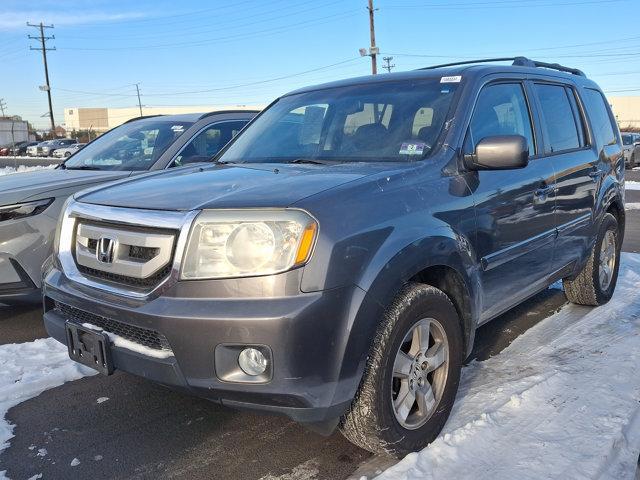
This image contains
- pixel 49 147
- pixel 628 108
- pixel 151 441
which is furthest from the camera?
pixel 628 108

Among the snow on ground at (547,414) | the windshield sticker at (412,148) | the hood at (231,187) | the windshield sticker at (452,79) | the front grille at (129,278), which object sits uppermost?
the windshield sticker at (452,79)

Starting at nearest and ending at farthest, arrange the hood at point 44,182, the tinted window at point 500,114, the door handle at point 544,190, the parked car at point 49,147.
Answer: the tinted window at point 500,114
the door handle at point 544,190
the hood at point 44,182
the parked car at point 49,147

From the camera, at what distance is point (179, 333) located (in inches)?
89.7

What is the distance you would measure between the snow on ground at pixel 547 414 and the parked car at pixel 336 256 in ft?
0.58

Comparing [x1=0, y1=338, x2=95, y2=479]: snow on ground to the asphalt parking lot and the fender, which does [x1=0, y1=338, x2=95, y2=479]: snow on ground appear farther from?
the fender

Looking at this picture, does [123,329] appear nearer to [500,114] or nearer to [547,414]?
[547,414]

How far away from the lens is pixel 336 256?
2.28 metres

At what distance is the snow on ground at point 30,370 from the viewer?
11.5 feet

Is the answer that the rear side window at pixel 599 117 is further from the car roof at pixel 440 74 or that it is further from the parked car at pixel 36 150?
the parked car at pixel 36 150

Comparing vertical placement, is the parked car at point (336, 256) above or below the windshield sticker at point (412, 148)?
below

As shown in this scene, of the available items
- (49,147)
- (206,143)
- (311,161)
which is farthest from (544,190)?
(49,147)

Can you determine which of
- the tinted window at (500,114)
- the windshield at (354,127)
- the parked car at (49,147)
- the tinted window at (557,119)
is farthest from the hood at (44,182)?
the parked car at (49,147)

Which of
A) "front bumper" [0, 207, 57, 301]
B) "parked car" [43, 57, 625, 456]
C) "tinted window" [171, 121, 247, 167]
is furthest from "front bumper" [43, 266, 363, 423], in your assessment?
"tinted window" [171, 121, 247, 167]

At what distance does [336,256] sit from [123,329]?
3.33 feet
